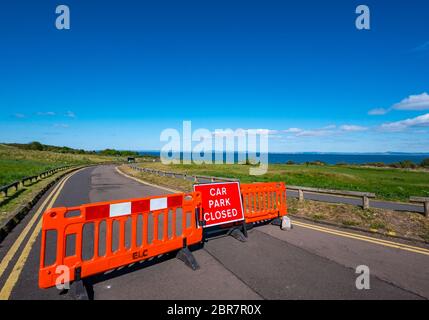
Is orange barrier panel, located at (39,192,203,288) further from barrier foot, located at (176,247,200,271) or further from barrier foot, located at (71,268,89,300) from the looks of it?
barrier foot, located at (176,247,200,271)

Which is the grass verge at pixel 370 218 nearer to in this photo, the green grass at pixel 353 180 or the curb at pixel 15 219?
the green grass at pixel 353 180

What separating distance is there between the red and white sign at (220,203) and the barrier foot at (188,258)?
1.05 meters

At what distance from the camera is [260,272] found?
452cm

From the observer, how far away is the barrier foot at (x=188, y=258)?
474 cm

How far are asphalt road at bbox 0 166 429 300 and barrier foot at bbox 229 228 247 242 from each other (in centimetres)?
14

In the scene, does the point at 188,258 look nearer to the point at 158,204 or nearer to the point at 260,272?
the point at 158,204

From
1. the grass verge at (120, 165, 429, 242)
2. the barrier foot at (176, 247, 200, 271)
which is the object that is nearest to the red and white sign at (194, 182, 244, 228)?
the barrier foot at (176, 247, 200, 271)

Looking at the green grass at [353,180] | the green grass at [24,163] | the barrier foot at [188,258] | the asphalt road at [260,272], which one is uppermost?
the green grass at [24,163]

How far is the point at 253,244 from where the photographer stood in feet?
19.9

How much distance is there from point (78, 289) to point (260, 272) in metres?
2.88

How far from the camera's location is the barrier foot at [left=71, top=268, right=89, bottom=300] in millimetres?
3662

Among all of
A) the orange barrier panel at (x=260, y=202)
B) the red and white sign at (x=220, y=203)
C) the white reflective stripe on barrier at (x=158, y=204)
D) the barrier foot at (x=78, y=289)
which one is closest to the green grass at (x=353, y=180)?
the orange barrier panel at (x=260, y=202)

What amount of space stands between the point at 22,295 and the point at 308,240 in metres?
5.76
